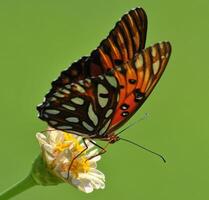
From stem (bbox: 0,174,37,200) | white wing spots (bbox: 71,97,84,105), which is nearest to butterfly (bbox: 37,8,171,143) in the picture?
white wing spots (bbox: 71,97,84,105)

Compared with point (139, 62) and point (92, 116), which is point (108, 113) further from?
point (139, 62)

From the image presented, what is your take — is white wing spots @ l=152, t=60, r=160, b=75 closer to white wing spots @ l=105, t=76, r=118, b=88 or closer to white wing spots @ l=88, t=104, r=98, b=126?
white wing spots @ l=105, t=76, r=118, b=88

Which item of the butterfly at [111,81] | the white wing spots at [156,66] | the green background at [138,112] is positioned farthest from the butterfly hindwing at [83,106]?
the green background at [138,112]

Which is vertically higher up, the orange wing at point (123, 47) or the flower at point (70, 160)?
the orange wing at point (123, 47)

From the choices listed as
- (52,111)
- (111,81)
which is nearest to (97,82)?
(111,81)

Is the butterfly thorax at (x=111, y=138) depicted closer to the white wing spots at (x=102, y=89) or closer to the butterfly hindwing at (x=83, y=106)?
the butterfly hindwing at (x=83, y=106)

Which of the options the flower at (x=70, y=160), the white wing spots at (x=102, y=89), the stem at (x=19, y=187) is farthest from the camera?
the white wing spots at (x=102, y=89)
